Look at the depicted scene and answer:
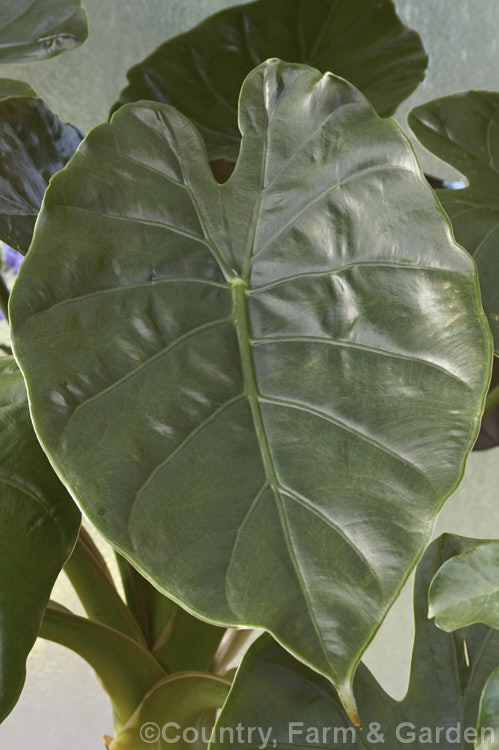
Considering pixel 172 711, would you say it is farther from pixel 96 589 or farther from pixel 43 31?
pixel 43 31

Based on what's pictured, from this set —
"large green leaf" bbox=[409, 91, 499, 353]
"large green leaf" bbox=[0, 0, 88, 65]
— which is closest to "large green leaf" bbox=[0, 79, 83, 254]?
"large green leaf" bbox=[0, 0, 88, 65]

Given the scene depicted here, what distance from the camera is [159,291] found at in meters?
0.49

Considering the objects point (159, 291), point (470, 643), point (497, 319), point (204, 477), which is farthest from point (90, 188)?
point (470, 643)

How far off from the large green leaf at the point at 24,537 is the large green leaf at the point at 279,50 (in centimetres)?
59

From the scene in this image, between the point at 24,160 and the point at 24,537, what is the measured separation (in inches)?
15.8

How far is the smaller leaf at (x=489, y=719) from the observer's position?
44 cm

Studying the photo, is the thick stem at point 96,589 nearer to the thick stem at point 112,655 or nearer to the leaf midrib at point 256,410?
the thick stem at point 112,655

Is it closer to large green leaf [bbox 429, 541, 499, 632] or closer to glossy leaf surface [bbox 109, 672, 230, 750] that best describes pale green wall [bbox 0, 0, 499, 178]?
glossy leaf surface [bbox 109, 672, 230, 750]

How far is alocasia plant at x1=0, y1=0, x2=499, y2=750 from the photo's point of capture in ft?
1.30

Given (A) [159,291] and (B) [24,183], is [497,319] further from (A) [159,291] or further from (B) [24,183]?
(B) [24,183]

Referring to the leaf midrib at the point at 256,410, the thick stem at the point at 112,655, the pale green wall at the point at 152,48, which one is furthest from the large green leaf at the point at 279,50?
the thick stem at the point at 112,655

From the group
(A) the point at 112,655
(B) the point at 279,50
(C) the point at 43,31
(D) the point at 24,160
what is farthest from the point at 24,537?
(B) the point at 279,50

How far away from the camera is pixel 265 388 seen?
457 mm

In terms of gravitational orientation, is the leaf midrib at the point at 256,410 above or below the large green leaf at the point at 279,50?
below
